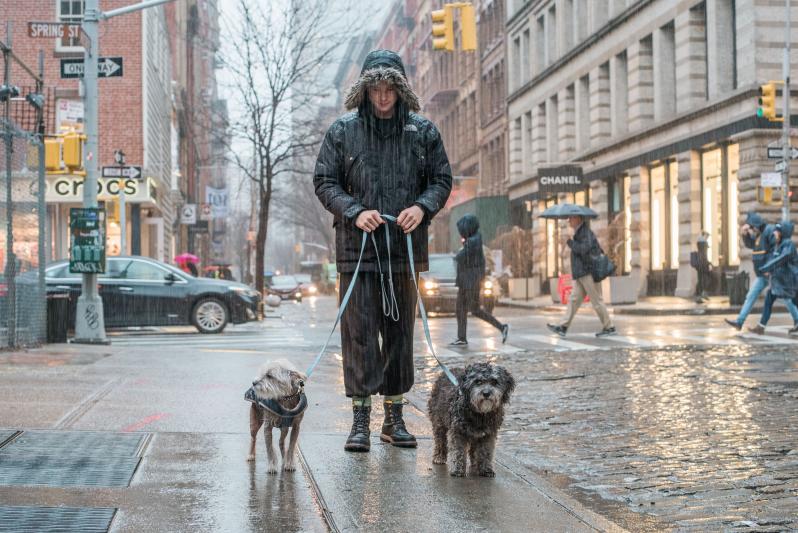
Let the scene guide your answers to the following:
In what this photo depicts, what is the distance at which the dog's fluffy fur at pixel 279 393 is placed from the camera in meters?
5.64

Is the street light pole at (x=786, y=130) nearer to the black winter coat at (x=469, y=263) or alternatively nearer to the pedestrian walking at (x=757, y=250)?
the pedestrian walking at (x=757, y=250)

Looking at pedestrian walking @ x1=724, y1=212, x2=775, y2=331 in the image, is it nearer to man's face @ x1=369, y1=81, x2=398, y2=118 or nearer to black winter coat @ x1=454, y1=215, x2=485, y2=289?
black winter coat @ x1=454, y1=215, x2=485, y2=289

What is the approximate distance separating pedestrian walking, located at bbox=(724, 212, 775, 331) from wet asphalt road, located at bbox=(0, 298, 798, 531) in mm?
2007

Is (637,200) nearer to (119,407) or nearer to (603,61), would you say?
(603,61)

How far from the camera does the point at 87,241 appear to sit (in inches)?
676

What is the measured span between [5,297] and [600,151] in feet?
103

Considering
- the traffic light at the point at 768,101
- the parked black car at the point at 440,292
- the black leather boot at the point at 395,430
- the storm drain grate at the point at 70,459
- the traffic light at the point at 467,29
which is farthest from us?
the parked black car at the point at 440,292

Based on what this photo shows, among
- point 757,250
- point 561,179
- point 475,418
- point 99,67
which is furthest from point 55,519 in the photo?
point 561,179

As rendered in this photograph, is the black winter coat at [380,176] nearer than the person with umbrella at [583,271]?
Yes

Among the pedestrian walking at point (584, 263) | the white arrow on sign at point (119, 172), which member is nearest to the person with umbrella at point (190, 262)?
the white arrow on sign at point (119, 172)

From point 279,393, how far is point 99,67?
13.4 meters

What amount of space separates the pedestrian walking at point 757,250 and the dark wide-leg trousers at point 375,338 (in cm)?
1220

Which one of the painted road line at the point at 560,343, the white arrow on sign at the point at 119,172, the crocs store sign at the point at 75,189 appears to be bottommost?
the painted road line at the point at 560,343

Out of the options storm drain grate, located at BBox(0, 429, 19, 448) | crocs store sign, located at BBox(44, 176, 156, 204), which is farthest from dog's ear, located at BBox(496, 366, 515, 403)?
crocs store sign, located at BBox(44, 176, 156, 204)
